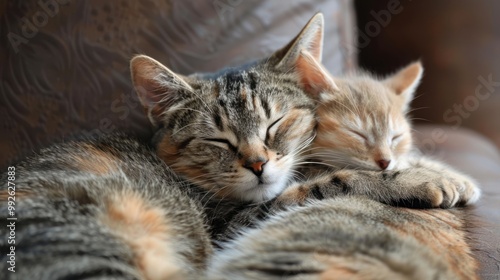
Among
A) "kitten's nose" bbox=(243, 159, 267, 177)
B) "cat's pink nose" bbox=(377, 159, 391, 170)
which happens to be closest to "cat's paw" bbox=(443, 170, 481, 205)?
"cat's pink nose" bbox=(377, 159, 391, 170)

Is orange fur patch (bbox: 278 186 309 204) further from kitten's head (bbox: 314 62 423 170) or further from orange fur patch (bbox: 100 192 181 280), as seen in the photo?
orange fur patch (bbox: 100 192 181 280)

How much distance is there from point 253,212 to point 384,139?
0.46m

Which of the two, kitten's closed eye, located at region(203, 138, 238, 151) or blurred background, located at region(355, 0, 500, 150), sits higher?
blurred background, located at region(355, 0, 500, 150)

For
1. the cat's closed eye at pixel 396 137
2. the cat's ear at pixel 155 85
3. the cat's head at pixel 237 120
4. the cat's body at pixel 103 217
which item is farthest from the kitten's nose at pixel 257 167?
the cat's closed eye at pixel 396 137

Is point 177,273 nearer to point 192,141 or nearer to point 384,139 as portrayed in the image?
point 192,141

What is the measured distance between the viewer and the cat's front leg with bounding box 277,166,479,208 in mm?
1175

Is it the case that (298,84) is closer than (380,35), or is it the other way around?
(298,84)

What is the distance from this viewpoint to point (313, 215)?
108cm

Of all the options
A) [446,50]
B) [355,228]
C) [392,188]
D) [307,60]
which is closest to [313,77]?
[307,60]

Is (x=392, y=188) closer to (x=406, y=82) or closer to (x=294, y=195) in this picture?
(x=294, y=195)

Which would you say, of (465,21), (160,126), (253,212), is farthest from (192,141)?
(465,21)

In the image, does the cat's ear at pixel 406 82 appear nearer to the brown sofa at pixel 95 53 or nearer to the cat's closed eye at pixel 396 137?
the cat's closed eye at pixel 396 137

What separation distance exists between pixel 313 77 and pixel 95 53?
75 cm

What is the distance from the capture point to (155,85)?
140 cm
